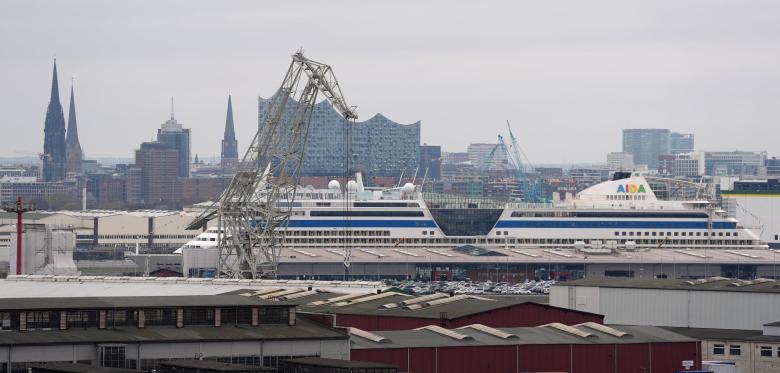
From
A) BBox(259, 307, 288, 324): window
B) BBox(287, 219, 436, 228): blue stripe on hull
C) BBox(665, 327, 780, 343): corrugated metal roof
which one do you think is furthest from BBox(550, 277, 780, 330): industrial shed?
BBox(287, 219, 436, 228): blue stripe on hull

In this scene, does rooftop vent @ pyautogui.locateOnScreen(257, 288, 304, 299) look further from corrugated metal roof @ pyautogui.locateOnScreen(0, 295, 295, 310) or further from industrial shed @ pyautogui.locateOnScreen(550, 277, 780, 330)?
corrugated metal roof @ pyautogui.locateOnScreen(0, 295, 295, 310)

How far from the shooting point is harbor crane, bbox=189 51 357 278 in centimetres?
10275

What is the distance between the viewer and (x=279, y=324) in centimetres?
5200

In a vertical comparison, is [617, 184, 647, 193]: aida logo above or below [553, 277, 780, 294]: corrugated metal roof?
above

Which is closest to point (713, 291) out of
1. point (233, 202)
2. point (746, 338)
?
point (746, 338)

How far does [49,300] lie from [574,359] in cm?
1460

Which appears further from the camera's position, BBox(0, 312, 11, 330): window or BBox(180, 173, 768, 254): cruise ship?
BBox(180, 173, 768, 254): cruise ship

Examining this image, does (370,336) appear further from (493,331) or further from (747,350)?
(747,350)

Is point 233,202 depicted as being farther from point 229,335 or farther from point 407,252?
point 229,335

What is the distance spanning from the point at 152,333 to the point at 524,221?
97602mm

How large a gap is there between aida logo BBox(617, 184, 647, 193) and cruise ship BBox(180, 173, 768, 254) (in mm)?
72

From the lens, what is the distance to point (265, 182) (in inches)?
4195

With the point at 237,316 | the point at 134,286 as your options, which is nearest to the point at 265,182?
the point at 134,286

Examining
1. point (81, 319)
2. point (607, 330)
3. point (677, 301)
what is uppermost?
point (81, 319)
